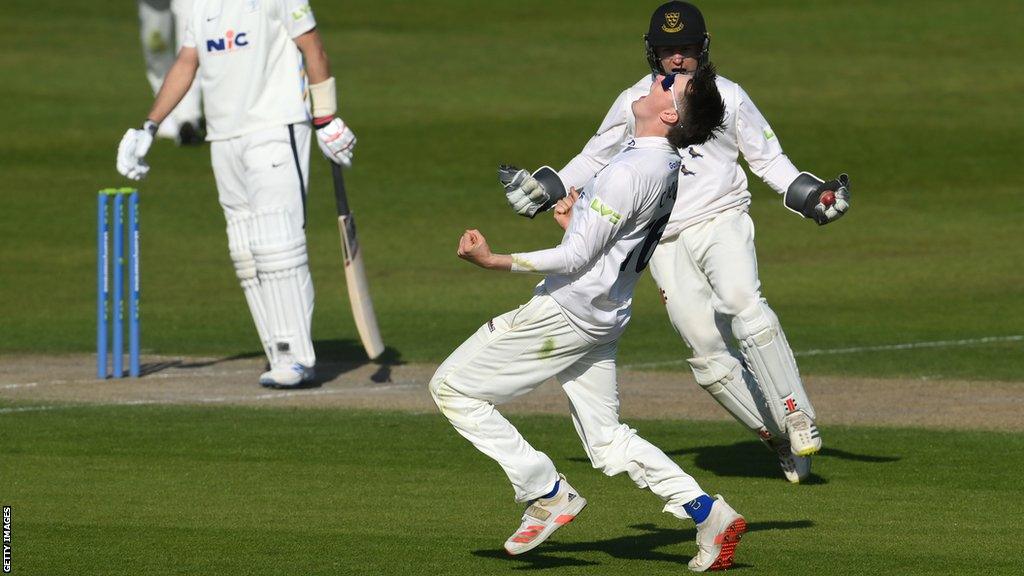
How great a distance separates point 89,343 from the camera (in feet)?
41.1

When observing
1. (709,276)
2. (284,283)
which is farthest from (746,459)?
(284,283)

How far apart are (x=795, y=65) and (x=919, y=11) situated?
203 inches

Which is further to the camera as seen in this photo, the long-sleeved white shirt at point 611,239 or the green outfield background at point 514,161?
the green outfield background at point 514,161

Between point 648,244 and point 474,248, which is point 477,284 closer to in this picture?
point 648,244

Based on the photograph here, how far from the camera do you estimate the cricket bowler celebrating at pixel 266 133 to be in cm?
1049

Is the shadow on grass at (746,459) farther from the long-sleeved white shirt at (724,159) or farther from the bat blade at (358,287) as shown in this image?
the bat blade at (358,287)

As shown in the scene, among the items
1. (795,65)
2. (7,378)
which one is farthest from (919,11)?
(7,378)

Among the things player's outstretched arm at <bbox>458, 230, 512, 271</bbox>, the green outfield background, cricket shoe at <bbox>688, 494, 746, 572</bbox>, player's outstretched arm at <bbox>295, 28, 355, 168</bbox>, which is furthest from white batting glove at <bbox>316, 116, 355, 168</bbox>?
cricket shoe at <bbox>688, 494, 746, 572</bbox>

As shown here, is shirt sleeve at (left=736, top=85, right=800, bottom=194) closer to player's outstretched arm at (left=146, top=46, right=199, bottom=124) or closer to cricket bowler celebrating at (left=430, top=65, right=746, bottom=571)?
cricket bowler celebrating at (left=430, top=65, right=746, bottom=571)

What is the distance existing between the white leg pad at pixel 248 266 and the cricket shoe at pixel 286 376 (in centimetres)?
10

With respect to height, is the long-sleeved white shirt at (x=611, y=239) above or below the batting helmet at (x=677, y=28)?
below

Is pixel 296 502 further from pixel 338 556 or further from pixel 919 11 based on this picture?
pixel 919 11

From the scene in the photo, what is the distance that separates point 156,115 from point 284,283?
48.4 inches

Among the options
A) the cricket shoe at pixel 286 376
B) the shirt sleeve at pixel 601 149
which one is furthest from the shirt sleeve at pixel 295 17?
the shirt sleeve at pixel 601 149
